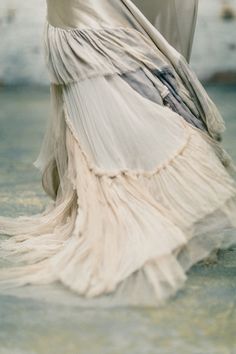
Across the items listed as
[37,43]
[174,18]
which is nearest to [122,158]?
[174,18]

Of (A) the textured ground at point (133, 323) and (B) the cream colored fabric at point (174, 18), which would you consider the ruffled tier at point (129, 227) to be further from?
(B) the cream colored fabric at point (174, 18)

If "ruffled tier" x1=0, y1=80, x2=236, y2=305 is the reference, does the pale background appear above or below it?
below

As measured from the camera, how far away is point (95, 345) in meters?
1.92

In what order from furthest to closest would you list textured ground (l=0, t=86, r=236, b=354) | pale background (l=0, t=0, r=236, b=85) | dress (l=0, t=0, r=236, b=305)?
1. pale background (l=0, t=0, r=236, b=85)
2. dress (l=0, t=0, r=236, b=305)
3. textured ground (l=0, t=86, r=236, b=354)

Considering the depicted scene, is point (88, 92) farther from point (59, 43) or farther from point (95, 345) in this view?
point (95, 345)

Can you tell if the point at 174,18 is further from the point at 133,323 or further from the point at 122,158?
the point at 133,323

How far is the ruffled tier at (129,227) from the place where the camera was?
219cm

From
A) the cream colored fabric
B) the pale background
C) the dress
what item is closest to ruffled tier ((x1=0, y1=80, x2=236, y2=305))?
the dress

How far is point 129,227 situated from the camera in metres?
2.31

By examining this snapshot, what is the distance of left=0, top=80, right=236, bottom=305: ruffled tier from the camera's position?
86.2 inches

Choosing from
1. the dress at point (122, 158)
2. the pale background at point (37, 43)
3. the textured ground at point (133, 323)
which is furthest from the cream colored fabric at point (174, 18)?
the pale background at point (37, 43)

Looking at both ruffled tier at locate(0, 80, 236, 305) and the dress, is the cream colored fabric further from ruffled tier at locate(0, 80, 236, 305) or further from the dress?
ruffled tier at locate(0, 80, 236, 305)

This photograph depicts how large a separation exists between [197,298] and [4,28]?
3.85m

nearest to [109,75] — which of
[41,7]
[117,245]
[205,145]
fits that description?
[205,145]
